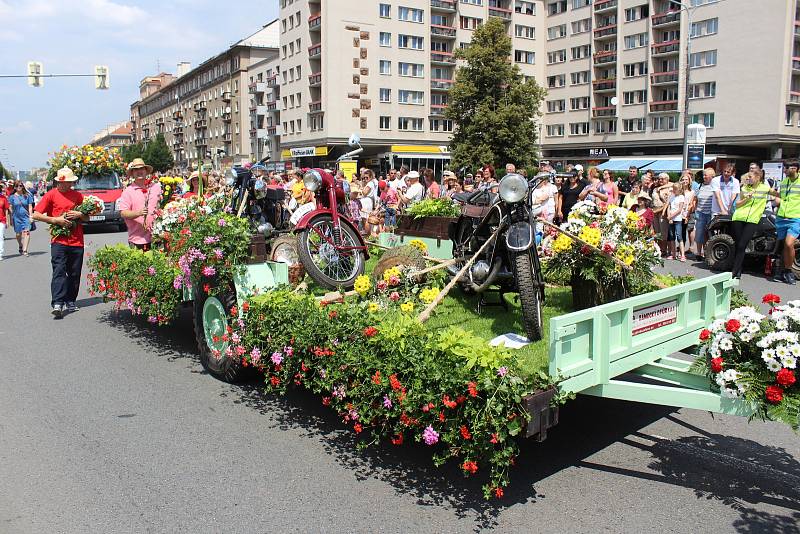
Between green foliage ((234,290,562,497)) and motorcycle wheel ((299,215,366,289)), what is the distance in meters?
1.39

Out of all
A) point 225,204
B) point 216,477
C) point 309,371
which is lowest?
point 216,477

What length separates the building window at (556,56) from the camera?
71.4m

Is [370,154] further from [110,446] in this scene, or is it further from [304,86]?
[110,446]

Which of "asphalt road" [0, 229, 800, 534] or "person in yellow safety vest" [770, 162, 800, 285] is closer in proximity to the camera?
"asphalt road" [0, 229, 800, 534]

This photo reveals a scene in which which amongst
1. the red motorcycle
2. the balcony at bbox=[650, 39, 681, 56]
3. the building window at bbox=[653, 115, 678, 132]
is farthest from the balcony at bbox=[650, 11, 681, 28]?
the red motorcycle

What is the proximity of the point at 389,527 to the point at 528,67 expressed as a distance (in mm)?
74115

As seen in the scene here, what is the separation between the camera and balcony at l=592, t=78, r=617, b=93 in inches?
2576

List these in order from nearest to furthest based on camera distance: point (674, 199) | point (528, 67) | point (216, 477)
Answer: point (216, 477), point (674, 199), point (528, 67)

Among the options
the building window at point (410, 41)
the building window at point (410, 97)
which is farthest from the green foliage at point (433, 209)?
the building window at point (410, 41)

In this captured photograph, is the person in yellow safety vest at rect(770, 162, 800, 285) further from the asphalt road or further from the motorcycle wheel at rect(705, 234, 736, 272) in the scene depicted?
the asphalt road

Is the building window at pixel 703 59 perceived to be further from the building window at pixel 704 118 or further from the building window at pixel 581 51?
the building window at pixel 581 51

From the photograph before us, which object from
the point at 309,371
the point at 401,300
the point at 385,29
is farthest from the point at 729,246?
the point at 385,29

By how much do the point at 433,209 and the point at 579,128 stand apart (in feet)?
213

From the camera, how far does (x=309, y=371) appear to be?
4582 millimetres
